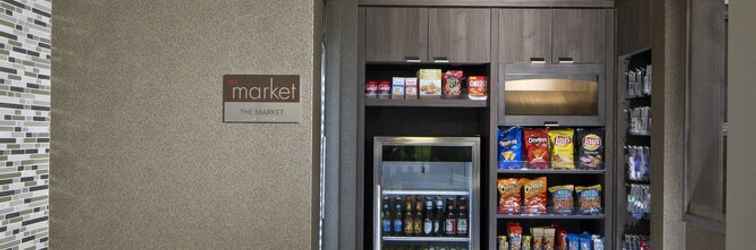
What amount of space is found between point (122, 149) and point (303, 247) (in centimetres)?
80

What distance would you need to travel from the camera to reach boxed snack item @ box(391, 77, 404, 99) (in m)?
4.84

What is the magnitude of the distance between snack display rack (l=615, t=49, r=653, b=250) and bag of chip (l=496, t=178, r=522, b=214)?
67cm

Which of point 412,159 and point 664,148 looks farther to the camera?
point 412,159

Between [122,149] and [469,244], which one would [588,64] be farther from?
[122,149]

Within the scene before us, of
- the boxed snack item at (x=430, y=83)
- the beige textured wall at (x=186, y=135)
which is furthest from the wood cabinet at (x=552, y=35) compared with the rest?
the beige textured wall at (x=186, y=135)

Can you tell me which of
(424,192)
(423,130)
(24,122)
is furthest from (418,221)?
(24,122)

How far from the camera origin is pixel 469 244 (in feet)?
16.0

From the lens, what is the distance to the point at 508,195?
15.9 ft

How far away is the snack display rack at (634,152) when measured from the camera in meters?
4.27

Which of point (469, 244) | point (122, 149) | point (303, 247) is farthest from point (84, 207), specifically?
point (469, 244)

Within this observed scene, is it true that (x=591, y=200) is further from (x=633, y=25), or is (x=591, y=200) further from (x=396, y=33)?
(x=396, y=33)

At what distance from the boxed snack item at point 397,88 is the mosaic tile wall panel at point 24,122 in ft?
8.33

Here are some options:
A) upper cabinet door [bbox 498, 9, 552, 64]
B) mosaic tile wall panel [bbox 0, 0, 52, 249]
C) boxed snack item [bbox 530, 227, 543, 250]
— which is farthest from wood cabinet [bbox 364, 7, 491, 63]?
mosaic tile wall panel [bbox 0, 0, 52, 249]

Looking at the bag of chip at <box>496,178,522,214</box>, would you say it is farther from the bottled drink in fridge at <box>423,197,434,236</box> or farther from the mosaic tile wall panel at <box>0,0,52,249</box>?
the mosaic tile wall panel at <box>0,0,52,249</box>
